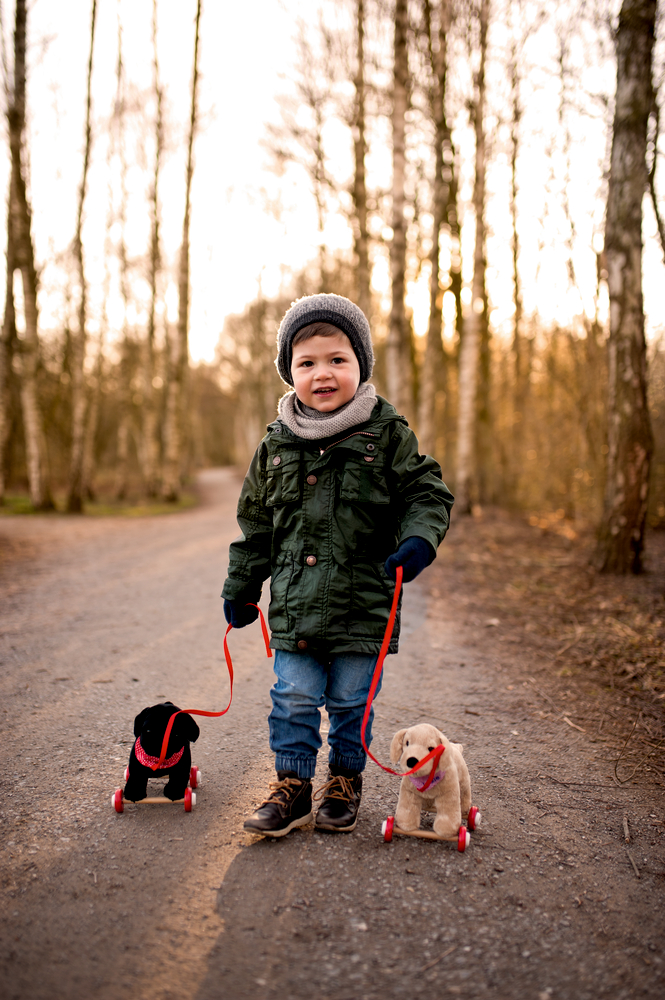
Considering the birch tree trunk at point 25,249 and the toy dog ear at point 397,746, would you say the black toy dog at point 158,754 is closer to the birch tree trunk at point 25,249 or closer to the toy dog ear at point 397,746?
the toy dog ear at point 397,746

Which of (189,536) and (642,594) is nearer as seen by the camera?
(642,594)

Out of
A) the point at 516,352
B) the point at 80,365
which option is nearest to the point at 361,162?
the point at 516,352

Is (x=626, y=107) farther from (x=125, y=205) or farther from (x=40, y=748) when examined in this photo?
(x=125, y=205)

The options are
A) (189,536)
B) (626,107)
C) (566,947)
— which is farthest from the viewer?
(189,536)

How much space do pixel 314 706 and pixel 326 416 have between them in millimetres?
1247

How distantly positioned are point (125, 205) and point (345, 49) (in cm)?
857

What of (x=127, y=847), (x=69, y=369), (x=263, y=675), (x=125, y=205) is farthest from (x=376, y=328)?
(x=127, y=847)

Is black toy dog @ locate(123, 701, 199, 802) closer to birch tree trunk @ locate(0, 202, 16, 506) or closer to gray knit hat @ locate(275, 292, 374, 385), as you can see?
gray knit hat @ locate(275, 292, 374, 385)

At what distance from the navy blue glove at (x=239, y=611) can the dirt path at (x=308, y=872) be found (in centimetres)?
76

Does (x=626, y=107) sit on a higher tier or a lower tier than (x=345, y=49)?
lower

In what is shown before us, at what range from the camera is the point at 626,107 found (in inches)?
268

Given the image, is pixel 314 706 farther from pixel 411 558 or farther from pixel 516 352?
pixel 516 352

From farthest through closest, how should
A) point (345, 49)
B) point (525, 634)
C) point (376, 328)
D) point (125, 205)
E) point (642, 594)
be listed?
point (376, 328) → point (125, 205) → point (345, 49) → point (642, 594) → point (525, 634)

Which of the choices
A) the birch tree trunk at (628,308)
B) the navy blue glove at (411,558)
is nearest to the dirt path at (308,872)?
the navy blue glove at (411,558)
